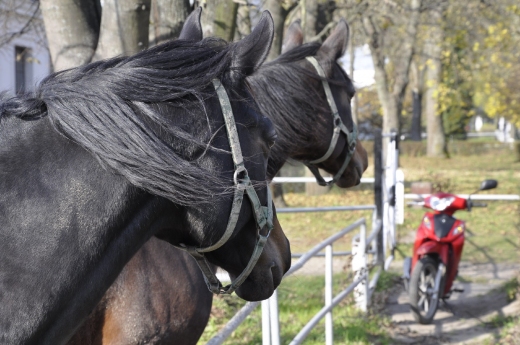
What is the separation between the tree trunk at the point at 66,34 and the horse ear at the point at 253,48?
336 cm

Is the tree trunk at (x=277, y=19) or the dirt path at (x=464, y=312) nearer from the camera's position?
the dirt path at (x=464, y=312)

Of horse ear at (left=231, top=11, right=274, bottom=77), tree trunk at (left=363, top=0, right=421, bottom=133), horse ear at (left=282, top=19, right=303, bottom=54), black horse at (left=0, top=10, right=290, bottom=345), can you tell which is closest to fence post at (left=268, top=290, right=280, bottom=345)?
black horse at (left=0, top=10, right=290, bottom=345)

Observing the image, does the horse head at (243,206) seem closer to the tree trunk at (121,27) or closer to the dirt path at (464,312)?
the tree trunk at (121,27)

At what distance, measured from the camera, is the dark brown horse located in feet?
8.77

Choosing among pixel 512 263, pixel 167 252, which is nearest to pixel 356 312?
pixel 512 263

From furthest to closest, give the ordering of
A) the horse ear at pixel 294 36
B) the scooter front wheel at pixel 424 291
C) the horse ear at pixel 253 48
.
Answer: the scooter front wheel at pixel 424 291 < the horse ear at pixel 294 36 < the horse ear at pixel 253 48

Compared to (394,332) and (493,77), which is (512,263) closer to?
(394,332)

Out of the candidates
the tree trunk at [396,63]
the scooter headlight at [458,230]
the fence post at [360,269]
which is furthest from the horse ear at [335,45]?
the tree trunk at [396,63]

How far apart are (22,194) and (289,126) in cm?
237

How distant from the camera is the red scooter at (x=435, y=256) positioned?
666 centimetres

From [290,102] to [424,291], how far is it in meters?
A: 3.54

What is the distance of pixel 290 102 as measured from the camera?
3898 mm

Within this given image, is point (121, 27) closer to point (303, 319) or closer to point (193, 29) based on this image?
point (193, 29)

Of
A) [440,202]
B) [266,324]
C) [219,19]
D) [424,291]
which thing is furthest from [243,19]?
[266,324]
